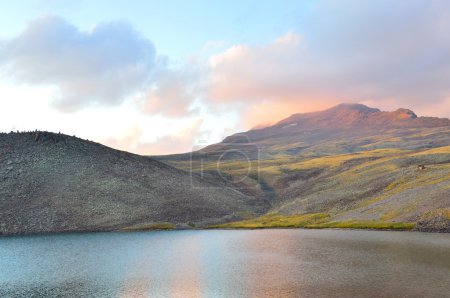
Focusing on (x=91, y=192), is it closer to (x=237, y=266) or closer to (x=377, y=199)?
(x=237, y=266)

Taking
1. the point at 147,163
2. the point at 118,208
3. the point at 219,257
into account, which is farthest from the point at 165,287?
the point at 147,163

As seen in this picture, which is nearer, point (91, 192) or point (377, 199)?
point (377, 199)

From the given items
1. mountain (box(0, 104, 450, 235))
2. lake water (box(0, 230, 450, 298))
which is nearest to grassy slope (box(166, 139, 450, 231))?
mountain (box(0, 104, 450, 235))

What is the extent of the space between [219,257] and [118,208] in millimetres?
74122

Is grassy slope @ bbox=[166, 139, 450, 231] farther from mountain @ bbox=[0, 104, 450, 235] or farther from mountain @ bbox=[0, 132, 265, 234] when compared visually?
mountain @ bbox=[0, 132, 265, 234]

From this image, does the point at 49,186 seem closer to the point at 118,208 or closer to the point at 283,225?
the point at 118,208

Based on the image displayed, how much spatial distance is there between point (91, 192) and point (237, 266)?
307ft

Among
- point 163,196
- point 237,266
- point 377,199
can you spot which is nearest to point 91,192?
point 163,196

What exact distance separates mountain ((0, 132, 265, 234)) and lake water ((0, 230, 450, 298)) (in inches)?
1172

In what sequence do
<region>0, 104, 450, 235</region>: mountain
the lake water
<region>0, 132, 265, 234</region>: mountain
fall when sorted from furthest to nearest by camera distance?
1. <region>0, 132, 265, 234</region>: mountain
2. <region>0, 104, 450, 235</region>: mountain
3. the lake water

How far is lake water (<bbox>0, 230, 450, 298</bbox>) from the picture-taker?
46625mm

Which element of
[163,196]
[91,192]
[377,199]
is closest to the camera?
[377,199]

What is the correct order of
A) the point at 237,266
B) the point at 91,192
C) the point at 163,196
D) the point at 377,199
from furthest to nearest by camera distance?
the point at 163,196 → the point at 91,192 → the point at 377,199 → the point at 237,266

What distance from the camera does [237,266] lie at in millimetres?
61344
